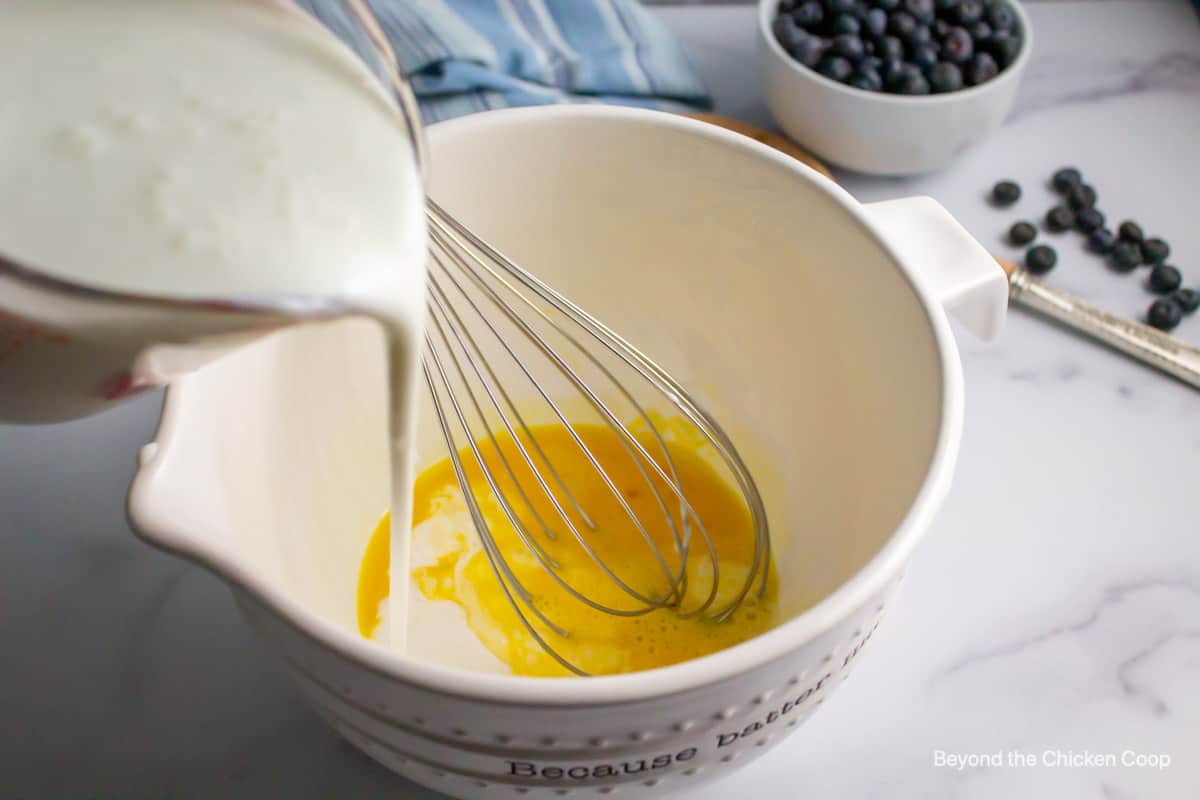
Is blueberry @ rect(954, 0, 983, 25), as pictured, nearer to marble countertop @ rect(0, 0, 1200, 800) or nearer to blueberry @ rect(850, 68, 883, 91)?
blueberry @ rect(850, 68, 883, 91)

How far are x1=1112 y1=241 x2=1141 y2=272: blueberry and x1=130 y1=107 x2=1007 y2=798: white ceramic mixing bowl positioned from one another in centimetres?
31

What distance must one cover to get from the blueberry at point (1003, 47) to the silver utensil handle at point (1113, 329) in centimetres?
16

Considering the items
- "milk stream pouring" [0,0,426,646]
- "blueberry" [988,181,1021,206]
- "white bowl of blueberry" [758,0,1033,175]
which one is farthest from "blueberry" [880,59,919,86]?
"milk stream pouring" [0,0,426,646]

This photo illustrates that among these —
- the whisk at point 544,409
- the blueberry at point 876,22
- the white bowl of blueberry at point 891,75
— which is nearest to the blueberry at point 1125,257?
the white bowl of blueberry at point 891,75

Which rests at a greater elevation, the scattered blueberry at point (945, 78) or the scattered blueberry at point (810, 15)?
the scattered blueberry at point (810, 15)

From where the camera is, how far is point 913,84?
770 millimetres

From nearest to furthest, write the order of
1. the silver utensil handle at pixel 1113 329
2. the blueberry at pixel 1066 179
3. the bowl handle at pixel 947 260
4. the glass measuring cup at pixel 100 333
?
the glass measuring cup at pixel 100 333 → the bowl handle at pixel 947 260 → the silver utensil handle at pixel 1113 329 → the blueberry at pixel 1066 179

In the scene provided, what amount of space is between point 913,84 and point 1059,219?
15cm

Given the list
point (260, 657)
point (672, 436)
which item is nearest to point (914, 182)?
point (672, 436)

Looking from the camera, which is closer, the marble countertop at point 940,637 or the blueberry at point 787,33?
the marble countertop at point 940,637

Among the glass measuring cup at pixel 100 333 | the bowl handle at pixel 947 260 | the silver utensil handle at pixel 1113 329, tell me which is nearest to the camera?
the glass measuring cup at pixel 100 333

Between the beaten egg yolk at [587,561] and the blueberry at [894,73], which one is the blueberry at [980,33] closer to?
the blueberry at [894,73]

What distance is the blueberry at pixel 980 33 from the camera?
2.62 ft

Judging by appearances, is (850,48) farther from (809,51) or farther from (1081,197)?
(1081,197)
